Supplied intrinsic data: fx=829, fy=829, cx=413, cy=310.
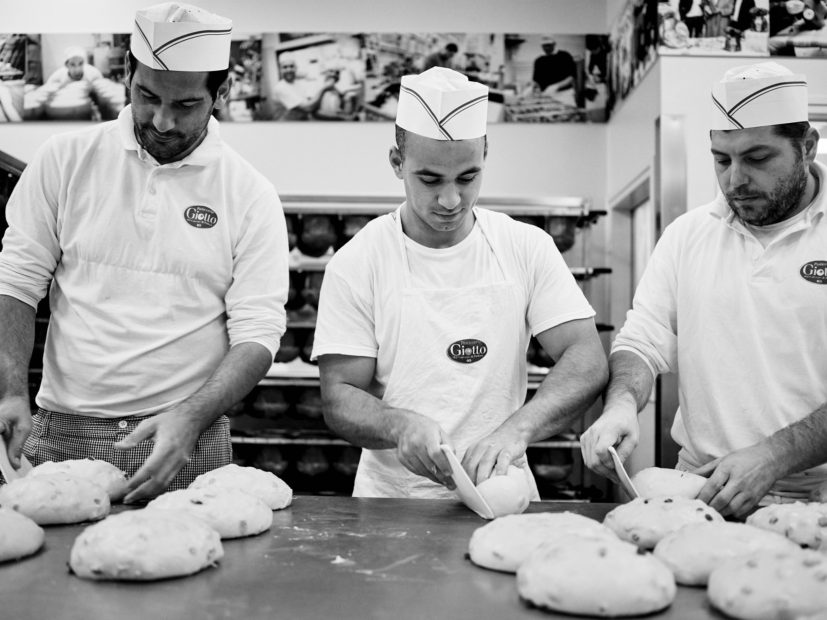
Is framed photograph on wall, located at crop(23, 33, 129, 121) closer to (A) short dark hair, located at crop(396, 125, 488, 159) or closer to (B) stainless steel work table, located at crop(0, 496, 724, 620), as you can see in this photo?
(A) short dark hair, located at crop(396, 125, 488, 159)

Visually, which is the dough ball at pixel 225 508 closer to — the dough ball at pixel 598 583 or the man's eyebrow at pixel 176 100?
the dough ball at pixel 598 583

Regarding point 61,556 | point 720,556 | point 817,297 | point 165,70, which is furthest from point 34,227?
point 817,297

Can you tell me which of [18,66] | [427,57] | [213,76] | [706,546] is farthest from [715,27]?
[18,66]

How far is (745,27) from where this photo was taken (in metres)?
3.67

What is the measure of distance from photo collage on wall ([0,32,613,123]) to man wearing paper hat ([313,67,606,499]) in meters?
2.85

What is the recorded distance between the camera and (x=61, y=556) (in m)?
1.42

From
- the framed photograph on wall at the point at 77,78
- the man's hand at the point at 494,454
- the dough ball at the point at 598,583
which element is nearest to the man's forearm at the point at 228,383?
the man's hand at the point at 494,454

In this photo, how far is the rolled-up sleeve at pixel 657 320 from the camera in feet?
7.17

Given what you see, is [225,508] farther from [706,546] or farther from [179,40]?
[179,40]

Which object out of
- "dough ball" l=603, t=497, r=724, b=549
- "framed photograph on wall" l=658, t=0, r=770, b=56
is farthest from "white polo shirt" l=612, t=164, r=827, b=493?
"framed photograph on wall" l=658, t=0, r=770, b=56

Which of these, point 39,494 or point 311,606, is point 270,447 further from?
point 311,606

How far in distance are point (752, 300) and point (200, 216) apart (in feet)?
4.51

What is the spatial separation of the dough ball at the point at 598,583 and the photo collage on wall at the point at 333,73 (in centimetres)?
397

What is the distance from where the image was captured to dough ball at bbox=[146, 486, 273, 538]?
60.8 inches
